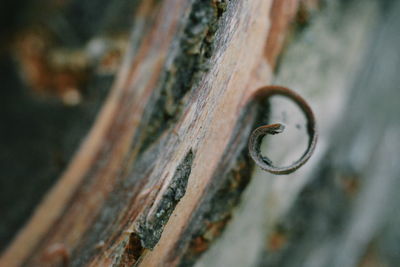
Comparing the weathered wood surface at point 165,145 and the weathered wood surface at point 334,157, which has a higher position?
the weathered wood surface at point 165,145

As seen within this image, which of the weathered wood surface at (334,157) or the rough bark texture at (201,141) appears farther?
the weathered wood surface at (334,157)

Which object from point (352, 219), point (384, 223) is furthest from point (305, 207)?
point (384, 223)

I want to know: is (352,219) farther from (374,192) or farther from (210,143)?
(210,143)

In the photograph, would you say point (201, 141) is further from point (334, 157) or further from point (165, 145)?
point (334, 157)

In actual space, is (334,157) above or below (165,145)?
below

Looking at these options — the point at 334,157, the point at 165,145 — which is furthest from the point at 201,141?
the point at 334,157
